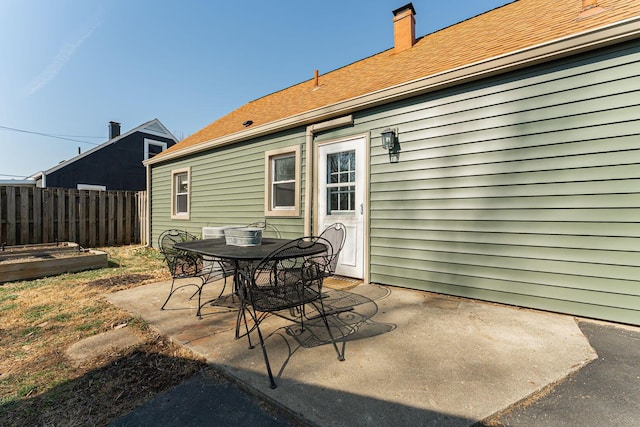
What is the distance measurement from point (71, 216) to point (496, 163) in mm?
9807

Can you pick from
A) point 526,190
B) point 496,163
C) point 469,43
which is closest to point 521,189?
point 526,190

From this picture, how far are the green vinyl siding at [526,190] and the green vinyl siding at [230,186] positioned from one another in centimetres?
201

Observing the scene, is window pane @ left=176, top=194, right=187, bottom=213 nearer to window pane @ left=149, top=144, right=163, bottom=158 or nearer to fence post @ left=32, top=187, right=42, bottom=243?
fence post @ left=32, top=187, right=42, bottom=243

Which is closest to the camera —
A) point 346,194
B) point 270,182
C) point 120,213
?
point 346,194

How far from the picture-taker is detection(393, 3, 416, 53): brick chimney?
5477 mm

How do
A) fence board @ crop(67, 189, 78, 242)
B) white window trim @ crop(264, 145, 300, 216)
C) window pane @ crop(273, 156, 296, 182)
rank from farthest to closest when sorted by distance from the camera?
fence board @ crop(67, 189, 78, 242) < window pane @ crop(273, 156, 296, 182) < white window trim @ crop(264, 145, 300, 216)

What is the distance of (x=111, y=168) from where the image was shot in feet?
46.2

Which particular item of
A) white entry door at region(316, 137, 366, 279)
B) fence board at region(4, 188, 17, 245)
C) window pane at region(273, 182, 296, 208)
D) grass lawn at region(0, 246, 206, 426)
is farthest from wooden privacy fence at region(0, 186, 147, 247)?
white entry door at region(316, 137, 366, 279)

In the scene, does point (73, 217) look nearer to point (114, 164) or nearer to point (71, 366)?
point (71, 366)

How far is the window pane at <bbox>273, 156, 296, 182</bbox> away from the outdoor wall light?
1.88 metres

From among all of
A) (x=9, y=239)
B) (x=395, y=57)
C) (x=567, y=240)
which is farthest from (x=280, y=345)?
(x=9, y=239)

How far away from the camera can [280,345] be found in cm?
218

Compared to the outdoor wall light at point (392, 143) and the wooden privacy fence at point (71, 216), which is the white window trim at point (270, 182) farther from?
the wooden privacy fence at point (71, 216)

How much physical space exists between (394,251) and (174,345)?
9.11 feet
